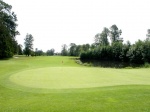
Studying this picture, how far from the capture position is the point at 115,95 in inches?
382

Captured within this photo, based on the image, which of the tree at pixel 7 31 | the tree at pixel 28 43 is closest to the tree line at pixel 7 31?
the tree at pixel 7 31

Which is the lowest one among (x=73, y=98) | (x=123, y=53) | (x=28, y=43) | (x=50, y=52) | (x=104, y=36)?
(x=73, y=98)

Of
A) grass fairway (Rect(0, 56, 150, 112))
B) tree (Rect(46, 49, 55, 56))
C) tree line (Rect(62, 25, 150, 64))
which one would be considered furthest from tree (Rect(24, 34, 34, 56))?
grass fairway (Rect(0, 56, 150, 112))

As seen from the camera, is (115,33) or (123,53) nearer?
(123,53)

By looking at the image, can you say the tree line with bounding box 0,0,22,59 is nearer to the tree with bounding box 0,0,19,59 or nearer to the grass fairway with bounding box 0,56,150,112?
the tree with bounding box 0,0,19,59

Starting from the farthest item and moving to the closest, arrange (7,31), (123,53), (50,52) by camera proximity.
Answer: (50,52) < (123,53) < (7,31)

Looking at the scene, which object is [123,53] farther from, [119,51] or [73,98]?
[73,98]

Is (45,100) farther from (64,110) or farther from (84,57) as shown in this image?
(84,57)

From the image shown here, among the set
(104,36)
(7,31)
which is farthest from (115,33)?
(7,31)

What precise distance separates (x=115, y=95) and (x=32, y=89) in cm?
454

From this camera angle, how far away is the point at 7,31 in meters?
46.2

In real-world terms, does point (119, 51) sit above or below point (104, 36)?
below

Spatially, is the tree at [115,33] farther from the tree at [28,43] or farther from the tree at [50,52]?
the tree at [50,52]

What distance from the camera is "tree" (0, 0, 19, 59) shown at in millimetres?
45494
